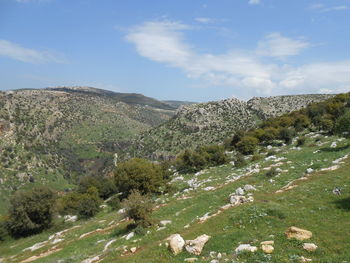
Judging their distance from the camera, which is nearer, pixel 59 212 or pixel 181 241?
pixel 181 241

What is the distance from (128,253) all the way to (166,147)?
4428 inches

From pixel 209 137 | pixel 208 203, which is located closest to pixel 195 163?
pixel 208 203

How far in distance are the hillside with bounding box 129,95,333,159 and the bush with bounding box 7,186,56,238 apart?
7966 centimetres

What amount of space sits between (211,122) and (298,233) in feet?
396

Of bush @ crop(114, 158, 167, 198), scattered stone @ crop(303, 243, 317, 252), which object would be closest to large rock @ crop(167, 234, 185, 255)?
scattered stone @ crop(303, 243, 317, 252)

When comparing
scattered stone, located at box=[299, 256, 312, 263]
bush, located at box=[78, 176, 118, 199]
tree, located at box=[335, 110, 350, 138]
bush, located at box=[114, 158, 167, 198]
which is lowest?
bush, located at box=[78, 176, 118, 199]

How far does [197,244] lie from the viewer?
14594 mm

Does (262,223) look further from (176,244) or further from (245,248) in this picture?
(176,244)

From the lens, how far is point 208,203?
961 inches

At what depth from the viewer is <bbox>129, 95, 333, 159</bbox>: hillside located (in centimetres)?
12325

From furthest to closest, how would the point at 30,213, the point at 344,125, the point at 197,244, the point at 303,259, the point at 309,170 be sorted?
the point at 30,213 < the point at 344,125 < the point at 309,170 < the point at 197,244 < the point at 303,259

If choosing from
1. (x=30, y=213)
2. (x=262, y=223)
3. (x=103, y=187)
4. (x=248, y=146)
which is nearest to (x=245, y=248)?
(x=262, y=223)

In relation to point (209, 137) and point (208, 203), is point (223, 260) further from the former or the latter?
point (209, 137)

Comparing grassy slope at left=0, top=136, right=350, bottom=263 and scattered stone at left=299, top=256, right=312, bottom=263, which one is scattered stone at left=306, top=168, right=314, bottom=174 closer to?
grassy slope at left=0, top=136, right=350, bottom=263
